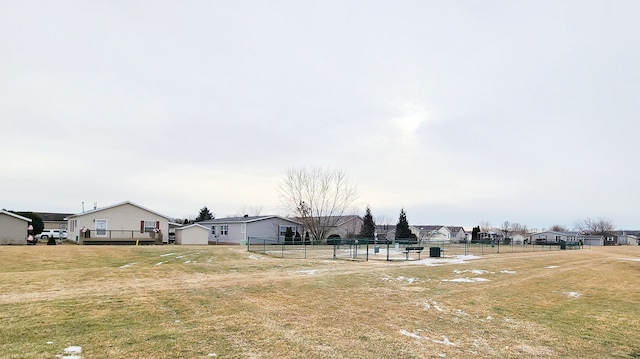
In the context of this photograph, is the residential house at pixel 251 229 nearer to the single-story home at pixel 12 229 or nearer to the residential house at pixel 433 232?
the single-story home at pixel 12 229

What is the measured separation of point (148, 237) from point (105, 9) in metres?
29.5

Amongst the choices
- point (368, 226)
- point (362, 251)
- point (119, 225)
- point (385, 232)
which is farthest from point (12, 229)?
point (385, 232)

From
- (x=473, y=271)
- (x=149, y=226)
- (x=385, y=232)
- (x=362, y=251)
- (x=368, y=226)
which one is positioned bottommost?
(x=385, y=232)

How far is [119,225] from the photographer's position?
38.9 metres

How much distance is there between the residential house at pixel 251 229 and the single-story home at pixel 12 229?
1825cm

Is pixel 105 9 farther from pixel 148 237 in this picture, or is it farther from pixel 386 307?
pixel 148 237

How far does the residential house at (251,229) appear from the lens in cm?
4894

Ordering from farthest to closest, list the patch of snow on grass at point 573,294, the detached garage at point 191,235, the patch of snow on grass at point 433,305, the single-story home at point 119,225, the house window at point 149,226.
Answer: the detached garage at point 191,235
the house window at point 149,226
the single-story home at point 119,225
the patch of snow on grass at point 573,294
the patch of snow on grass at point 433,305

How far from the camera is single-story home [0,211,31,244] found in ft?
108

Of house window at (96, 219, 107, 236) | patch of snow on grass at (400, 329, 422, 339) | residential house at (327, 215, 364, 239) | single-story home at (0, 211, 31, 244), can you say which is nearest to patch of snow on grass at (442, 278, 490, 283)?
patch of snow on grass at (400, 329, 422, 339)

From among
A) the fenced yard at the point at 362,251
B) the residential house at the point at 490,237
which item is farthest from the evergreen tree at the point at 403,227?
the fenced yard at the point at 362,251

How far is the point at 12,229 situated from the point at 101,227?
6782mm

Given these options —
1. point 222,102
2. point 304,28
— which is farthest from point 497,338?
point 222,102

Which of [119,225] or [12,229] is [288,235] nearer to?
[119,225]
